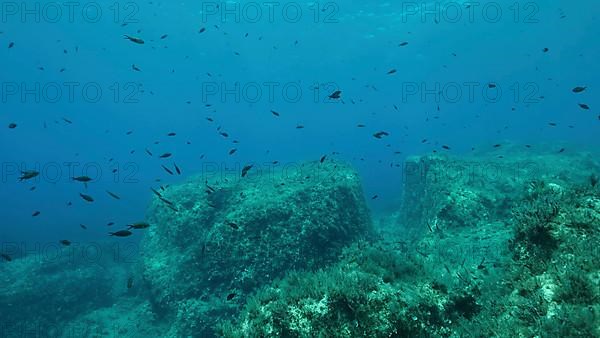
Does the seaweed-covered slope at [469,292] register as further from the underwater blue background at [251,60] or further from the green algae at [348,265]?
the underwater blue background at [251,60]

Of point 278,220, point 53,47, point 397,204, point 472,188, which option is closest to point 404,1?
point 397,204

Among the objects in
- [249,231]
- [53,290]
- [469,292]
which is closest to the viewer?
[469,292]

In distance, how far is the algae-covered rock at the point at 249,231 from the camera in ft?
35.6

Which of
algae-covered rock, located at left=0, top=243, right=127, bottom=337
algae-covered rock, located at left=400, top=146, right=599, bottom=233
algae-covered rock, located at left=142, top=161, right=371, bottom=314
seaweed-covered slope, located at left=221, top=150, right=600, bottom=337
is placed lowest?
algae-covered rock, located at left=0, top=243, right=127, bottom=337

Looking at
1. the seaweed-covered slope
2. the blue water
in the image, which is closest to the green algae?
the seaweed-covered slope

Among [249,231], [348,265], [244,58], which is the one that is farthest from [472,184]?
[244,58]

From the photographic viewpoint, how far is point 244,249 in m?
11.0

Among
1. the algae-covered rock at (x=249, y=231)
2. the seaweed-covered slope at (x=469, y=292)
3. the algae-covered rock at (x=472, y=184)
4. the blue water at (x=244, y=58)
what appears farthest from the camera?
the blue water at (x=244, y=58)

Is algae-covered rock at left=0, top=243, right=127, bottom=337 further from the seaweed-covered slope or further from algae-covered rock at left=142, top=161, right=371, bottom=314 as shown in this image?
the seaweed-covered slope

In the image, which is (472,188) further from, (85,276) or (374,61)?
(374,61)

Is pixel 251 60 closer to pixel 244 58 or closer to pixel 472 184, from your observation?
pixel 244 58

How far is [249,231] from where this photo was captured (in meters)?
11.2

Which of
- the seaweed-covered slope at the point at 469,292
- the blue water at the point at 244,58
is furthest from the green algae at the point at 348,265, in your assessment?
the blue water at the point at 244,58

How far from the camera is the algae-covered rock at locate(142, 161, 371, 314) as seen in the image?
10836 millimetres
